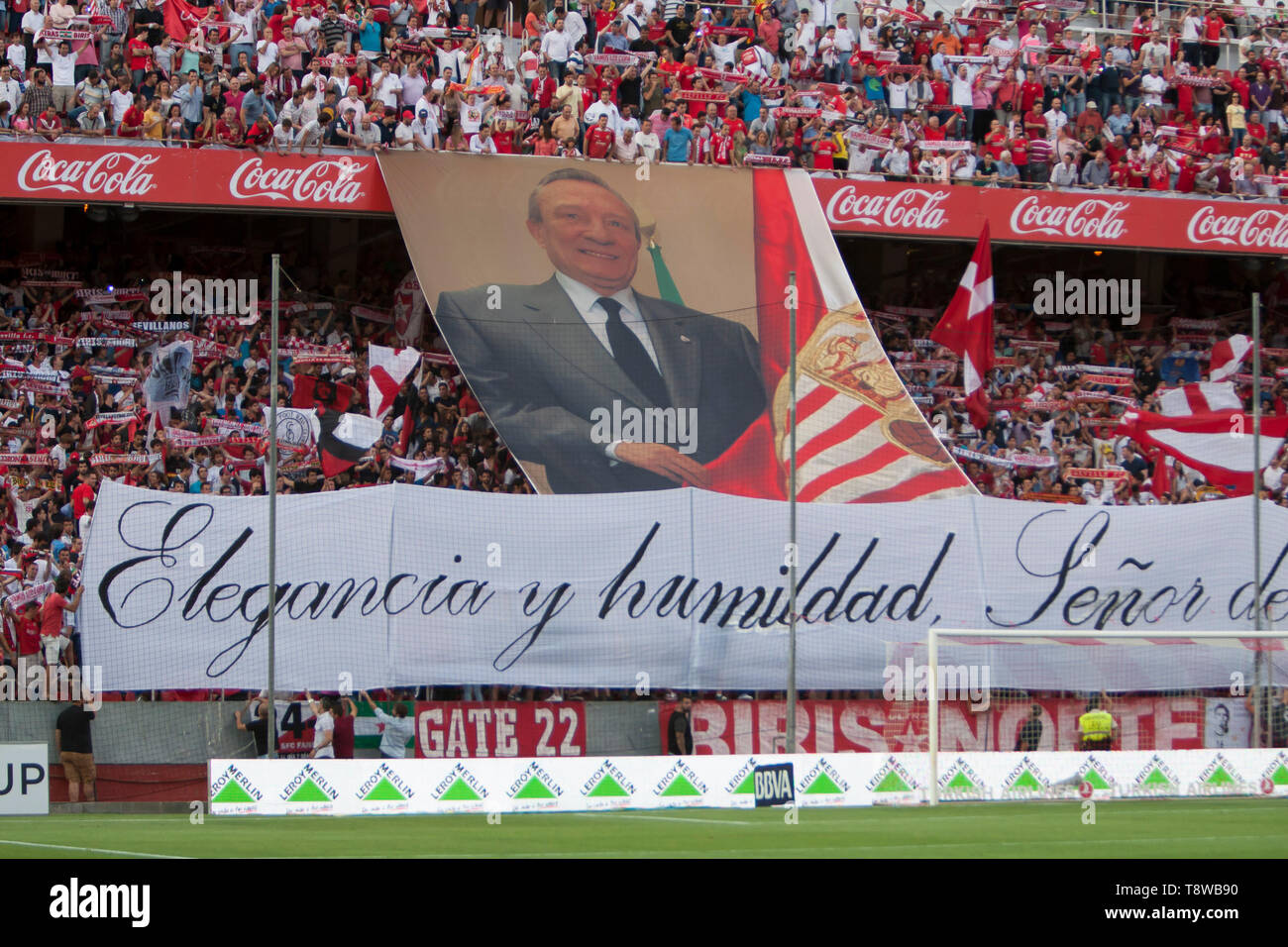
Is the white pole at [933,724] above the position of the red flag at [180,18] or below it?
below

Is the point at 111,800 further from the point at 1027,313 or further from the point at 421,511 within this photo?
the point at 1027,313

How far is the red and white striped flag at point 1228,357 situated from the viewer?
26.8m

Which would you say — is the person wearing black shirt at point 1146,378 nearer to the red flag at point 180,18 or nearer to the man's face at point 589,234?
the man's face at point 589,234

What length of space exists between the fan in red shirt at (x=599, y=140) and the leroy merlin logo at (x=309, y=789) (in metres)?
11.9

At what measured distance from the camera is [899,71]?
2936 cm

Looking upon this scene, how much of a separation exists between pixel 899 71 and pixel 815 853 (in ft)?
64.6

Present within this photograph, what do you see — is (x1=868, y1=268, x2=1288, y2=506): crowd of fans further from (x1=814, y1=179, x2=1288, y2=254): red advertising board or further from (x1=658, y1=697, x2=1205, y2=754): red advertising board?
(x1=658, y1=697, x2=1205, y2=754): red advertising board

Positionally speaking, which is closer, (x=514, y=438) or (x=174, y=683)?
(x=174, y=683)

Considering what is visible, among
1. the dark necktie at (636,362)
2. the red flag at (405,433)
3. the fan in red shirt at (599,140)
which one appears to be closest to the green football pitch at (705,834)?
the red flag at (405,433)

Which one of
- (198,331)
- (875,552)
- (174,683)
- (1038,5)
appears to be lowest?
(174,683)

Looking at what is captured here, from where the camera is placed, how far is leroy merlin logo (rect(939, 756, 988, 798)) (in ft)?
59.8

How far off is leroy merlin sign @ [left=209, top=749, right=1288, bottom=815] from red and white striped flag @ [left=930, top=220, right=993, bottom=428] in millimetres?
7044

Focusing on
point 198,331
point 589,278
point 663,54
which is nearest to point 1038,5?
point 663,54

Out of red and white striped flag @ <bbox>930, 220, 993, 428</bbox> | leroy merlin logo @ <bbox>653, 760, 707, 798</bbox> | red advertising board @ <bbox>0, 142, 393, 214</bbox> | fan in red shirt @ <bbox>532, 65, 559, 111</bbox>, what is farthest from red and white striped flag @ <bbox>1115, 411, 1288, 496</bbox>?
red advertising board @ <bbox>0, 142, 393, 214</bbox>
